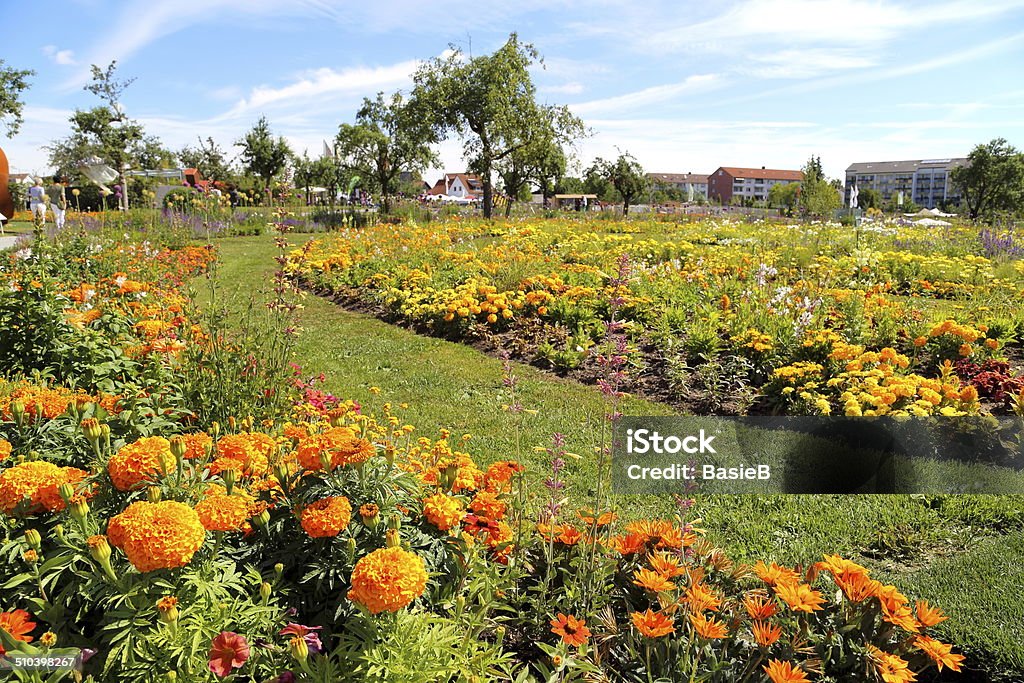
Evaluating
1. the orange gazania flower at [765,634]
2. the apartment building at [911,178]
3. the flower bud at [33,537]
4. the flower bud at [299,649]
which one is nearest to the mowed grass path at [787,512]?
the orange gazania flower at [765,634]

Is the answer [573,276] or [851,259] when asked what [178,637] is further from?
[851,259]

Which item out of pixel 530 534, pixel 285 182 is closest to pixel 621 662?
pixel 530 534

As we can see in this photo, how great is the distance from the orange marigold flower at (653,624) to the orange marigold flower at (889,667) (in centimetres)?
51

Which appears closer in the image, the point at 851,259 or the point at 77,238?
the point at 77,238

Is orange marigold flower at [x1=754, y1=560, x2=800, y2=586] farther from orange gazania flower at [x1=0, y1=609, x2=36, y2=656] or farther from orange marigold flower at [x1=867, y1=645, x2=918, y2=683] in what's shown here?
orange gazania flower at [x1=0, y1=609, x2=36, y2=656]

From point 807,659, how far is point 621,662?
0.50 metres

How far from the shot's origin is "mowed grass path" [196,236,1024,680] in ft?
8.56

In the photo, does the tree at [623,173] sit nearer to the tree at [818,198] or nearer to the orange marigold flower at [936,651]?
the tree at [818,198]

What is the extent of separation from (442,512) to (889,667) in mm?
1189

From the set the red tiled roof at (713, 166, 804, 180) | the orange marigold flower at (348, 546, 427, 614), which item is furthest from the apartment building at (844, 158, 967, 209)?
the orange marigold flower at (348, 546, 427, 614)

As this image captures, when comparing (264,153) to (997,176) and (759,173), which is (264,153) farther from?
(759,173)

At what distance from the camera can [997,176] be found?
41312 millimetres

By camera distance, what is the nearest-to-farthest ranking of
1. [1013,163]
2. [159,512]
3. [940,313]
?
[159,512] → [940,313] → [1013,163]

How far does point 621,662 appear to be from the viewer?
193 cm
